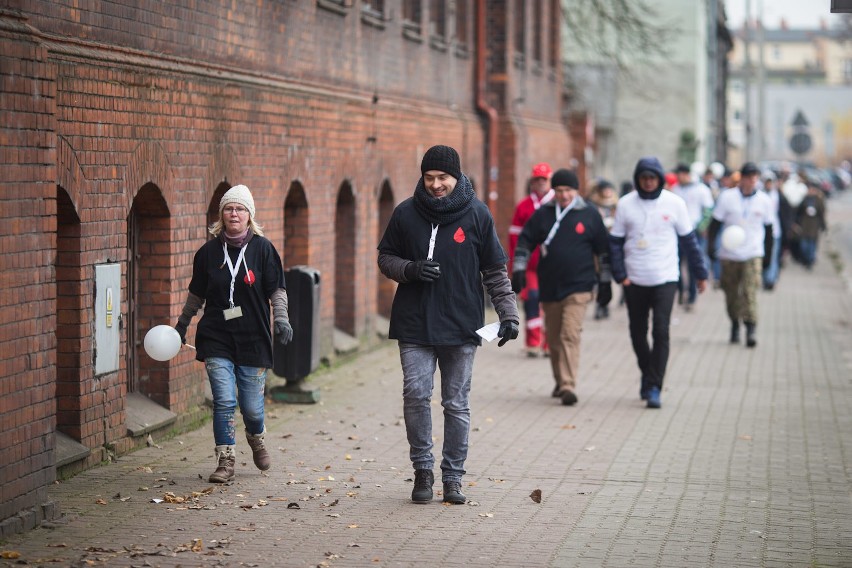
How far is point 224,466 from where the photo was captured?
9.23 meters

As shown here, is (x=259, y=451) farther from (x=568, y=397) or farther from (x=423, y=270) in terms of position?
(x=568, y=397)

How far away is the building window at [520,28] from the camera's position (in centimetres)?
2884

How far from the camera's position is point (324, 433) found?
1138 cm

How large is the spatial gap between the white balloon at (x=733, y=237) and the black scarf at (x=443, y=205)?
9296mm

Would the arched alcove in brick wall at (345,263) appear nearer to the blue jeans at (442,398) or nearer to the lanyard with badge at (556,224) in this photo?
the lanyard with badge at (556,224)

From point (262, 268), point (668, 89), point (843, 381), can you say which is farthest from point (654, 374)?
point (668, 89)

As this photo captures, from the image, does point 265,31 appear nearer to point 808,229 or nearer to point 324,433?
point 324,433

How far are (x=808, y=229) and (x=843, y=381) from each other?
18.5 m

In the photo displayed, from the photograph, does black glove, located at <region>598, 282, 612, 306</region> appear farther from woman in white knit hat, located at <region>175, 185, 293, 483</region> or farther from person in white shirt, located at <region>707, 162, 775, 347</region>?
person in white shirt, located at <region>707, 162, 775, 347</region>

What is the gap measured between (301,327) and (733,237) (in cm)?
699

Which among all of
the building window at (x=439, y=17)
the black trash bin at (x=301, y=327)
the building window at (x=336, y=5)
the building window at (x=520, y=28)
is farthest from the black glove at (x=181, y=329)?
the building window at (x=520, y=28)

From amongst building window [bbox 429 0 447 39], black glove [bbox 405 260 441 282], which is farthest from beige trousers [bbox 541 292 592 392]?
building window [bbox 429 0 447 39]

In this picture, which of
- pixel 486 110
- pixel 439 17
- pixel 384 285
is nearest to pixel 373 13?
pixel 384 285

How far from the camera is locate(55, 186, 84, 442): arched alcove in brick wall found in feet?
31.4
